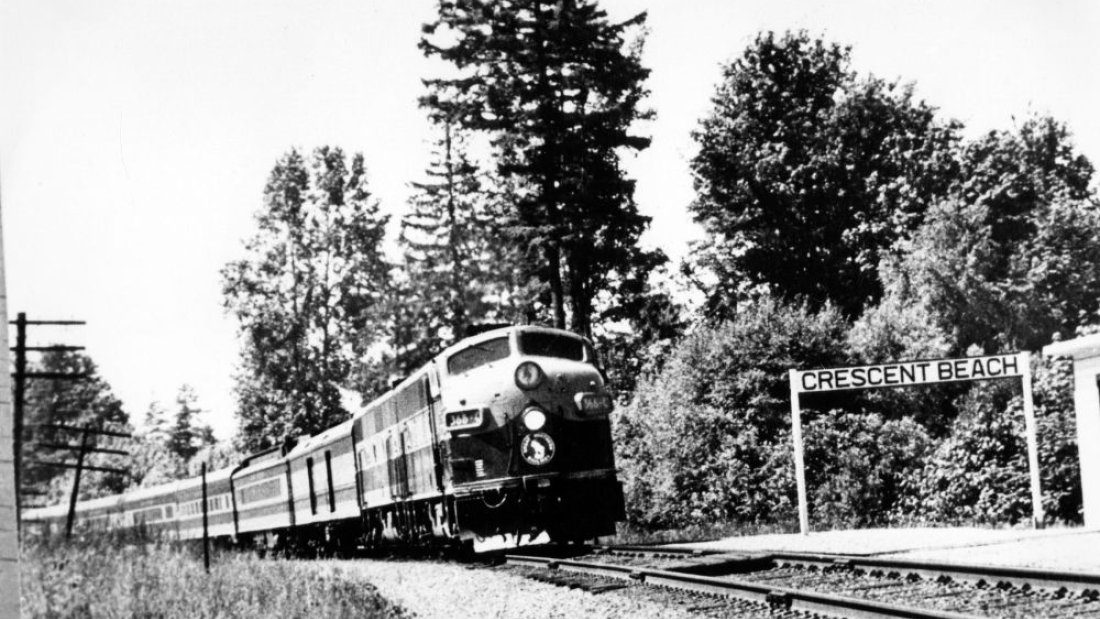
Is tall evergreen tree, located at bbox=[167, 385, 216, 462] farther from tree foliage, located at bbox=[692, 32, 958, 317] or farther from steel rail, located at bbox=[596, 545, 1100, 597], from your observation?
steel rail, located at bbox=[596, 545, 1100, 597]

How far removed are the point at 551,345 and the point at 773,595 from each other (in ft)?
26.9

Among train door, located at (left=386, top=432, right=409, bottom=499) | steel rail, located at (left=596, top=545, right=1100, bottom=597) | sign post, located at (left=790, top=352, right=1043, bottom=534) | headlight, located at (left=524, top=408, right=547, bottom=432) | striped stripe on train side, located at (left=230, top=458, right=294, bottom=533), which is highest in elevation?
sign post, located at (left=790, top=352, right=1043, bottom=534)

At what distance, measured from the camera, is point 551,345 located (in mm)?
16406

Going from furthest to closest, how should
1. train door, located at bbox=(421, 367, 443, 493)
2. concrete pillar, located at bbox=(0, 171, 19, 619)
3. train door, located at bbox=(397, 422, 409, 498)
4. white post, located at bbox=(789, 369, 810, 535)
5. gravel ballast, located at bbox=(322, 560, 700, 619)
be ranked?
train door, located at bbox=(397, 422, 409, 498), white post, located at bbox=(789, 369, 810, 535), train door, located at bbox=(421, 367, 443, 493), gravel ballast, located at bbox=(322, 560, 700, 619), concrete pillar, located at bbox=(0, 171, 19, 619)

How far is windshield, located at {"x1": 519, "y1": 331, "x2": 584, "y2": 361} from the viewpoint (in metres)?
16.1

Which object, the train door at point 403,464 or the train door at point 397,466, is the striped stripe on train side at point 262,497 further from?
the train door at point 403,464

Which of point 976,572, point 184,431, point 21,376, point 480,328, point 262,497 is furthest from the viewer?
point 184,431

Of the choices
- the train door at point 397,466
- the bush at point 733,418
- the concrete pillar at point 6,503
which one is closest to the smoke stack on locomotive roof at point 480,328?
the train door at point 397,466

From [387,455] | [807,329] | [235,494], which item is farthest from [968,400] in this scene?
[235,494]

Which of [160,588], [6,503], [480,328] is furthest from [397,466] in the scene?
[6,503]

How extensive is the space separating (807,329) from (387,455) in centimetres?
883

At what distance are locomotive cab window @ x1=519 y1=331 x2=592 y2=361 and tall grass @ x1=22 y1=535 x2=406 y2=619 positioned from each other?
14.7 ft

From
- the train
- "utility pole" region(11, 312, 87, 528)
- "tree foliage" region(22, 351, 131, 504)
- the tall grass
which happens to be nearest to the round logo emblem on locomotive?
the train

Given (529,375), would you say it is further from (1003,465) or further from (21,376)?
(21,376)
